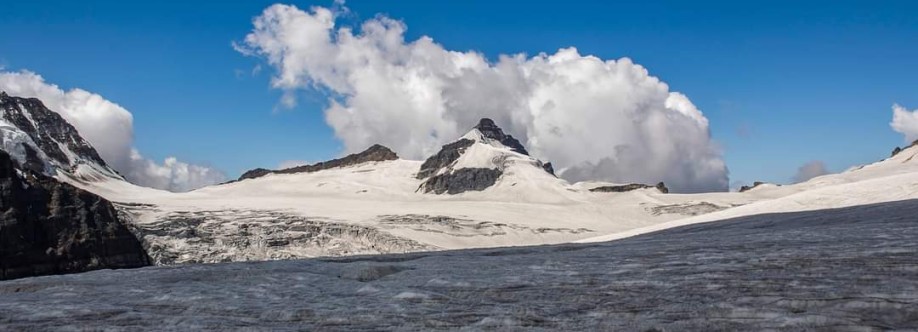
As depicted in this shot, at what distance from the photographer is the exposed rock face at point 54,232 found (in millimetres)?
69062

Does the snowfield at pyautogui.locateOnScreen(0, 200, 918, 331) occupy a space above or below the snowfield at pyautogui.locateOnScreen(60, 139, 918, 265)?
below

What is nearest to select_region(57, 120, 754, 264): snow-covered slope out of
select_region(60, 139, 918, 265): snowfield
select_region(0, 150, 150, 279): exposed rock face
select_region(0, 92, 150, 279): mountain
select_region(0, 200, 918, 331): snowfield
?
select_region(60, 139, 918, 265): snowfield

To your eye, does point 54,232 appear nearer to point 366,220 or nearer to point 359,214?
point 366,220

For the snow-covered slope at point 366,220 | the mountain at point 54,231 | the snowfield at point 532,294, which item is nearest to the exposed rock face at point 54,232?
the mountain at point 54,231

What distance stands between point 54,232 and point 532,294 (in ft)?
255

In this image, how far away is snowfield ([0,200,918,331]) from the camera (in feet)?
27.5

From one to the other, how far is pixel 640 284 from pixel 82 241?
77.9m

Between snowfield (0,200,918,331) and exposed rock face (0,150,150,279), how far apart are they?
208 ft

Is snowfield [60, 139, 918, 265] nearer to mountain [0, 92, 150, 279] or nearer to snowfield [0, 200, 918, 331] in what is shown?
mountain [0, 92, 150, 279]

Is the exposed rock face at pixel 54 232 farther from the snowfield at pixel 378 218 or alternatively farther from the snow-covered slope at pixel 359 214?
the snow-covered slope at pixel 359 214

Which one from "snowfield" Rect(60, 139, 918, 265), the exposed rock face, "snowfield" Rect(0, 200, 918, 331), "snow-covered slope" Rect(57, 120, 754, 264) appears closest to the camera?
"snowfield" Rect(0, 200, 918, 331)

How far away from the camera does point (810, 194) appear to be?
36.2 metres

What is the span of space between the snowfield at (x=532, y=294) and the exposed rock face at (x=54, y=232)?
63.3m

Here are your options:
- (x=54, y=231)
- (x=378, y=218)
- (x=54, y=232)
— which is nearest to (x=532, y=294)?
(x=54, y=232)
